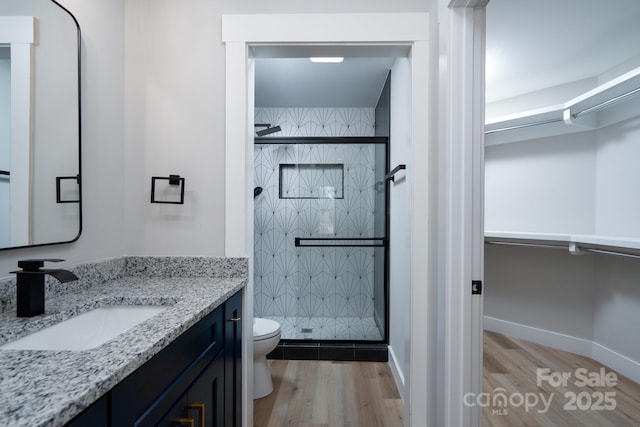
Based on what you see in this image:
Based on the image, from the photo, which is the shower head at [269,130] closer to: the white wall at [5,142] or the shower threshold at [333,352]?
the shower threshold at [333,352]

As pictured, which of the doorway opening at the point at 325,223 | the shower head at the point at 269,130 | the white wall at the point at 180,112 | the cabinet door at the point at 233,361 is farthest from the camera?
the shower head at the point at 269,130

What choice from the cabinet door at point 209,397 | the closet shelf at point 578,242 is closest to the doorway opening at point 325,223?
the closet shelf at point 578,242

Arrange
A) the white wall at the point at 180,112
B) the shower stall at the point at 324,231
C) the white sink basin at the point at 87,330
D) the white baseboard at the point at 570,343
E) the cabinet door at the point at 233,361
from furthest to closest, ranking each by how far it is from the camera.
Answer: the shower stall at the point at 324,231 → the white baseboard at the point at 570,343 → the white wall at the point at 180,112 → the cabinet door at the point at 233,361 → the white sink basin at the point at 87,330

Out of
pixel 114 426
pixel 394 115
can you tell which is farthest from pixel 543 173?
pixel 114 426

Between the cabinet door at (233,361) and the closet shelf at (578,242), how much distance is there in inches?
87.5

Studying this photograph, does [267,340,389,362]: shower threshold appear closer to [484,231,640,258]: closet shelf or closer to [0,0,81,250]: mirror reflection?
[484,231,640,258]: closet shelf

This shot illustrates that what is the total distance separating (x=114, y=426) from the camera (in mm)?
576

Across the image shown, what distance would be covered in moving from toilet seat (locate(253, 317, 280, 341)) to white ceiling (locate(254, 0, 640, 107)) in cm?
165

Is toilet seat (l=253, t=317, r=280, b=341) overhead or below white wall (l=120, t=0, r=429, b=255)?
below

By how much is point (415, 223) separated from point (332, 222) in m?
1.54

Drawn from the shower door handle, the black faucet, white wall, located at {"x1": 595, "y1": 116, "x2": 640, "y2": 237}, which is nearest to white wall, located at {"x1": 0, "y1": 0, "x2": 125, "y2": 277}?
the black faucet

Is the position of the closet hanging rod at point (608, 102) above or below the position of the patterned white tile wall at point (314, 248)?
above

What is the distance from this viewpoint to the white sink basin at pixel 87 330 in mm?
813

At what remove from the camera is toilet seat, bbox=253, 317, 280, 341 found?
6.40 feet
